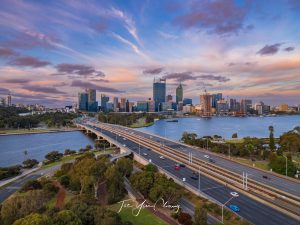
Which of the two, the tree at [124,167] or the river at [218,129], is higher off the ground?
the tree at [124,167]

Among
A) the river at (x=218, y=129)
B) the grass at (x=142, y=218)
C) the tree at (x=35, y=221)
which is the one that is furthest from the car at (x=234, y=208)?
the river at (x=218, y=129)

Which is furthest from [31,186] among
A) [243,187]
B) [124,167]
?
[243,187]

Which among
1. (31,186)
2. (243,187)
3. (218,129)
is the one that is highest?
(243,187)

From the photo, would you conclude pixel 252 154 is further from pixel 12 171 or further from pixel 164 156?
pixel 12 171

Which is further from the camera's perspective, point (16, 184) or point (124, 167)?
point (16, 184)

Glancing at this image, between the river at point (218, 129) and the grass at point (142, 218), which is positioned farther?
the river at point (218, 129)

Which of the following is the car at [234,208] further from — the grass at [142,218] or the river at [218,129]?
the river at [218,129]

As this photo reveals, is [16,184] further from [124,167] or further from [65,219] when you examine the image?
[65,219]

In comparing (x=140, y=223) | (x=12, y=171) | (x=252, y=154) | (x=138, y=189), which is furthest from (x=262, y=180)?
(x=12, y=171)

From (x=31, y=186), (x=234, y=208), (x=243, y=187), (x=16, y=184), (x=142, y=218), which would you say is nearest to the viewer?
(x=142, y=218)

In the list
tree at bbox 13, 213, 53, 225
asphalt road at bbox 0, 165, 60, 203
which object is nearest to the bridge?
tree at bbox 13, 213, 53, 225

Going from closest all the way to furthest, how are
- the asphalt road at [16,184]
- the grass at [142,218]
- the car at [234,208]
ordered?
the grass at [142,218] < the car at [234,208] < the asphalt road at [16,184]

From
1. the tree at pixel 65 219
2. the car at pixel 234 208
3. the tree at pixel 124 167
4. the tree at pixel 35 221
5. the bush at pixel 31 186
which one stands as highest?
the tree at pixel 35 221
